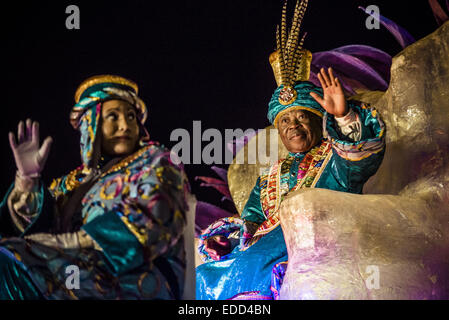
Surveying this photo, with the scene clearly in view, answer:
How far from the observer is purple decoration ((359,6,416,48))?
375cm

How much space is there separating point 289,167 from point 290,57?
697 millimetres

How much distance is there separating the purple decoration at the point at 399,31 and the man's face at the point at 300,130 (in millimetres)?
714

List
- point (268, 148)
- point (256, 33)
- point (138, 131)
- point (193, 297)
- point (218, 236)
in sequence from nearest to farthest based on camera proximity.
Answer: point (193, 297) → point (138, 131) → point (218, 236) → point (256, 33) → point (268, 148)

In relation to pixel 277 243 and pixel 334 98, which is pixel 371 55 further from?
pixel 277 243

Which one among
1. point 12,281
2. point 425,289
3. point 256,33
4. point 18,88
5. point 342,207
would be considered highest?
point 256,33

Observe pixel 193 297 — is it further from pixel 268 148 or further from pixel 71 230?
pixel 268 148

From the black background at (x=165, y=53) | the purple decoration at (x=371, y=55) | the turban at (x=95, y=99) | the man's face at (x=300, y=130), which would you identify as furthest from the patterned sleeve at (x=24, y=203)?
the purple decoration at (x=371, y=55)

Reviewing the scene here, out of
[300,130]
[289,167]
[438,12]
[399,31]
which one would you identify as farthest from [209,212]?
[438,12]

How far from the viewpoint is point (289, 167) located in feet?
12.3

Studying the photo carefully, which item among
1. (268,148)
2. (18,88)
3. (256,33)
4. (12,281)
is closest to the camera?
(12,281)

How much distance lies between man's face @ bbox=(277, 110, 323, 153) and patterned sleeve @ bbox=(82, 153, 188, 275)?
1.58 metres
